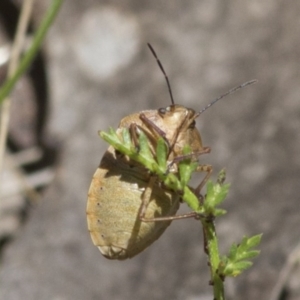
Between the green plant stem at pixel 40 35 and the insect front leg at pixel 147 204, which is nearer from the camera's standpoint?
the insect front leg at pixel 147 204

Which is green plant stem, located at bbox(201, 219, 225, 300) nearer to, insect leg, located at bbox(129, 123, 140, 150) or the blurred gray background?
insect leg, located at bbox(129, 123, 140, 150)

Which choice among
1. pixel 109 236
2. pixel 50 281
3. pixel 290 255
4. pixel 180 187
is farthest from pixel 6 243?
pixel 180 187

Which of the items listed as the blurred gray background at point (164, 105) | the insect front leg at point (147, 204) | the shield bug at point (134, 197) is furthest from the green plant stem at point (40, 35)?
the blurred gray background at point (164, 105)

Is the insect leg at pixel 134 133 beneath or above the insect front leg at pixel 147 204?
above

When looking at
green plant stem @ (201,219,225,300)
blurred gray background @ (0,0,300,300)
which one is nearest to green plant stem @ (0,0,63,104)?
green plant stem @ (201,219,225,300)

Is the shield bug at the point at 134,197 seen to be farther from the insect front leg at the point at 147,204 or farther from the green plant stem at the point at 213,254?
the green plant stem at the point at 213,254

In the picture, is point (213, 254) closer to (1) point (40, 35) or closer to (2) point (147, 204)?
(2) point (147, 204)

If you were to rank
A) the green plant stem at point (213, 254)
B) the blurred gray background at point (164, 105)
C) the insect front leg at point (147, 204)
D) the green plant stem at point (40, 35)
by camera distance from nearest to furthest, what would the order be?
1. the green plant stem at point (213, 254)
2. the insect front leg at point (147, 204)
3. the green plant stem at point (40, 35)
4. the blurred gray background at point (164, 105)
